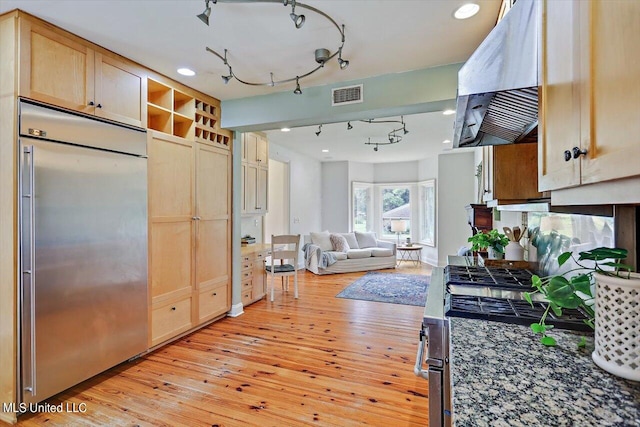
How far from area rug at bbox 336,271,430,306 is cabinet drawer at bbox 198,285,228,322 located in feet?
5.89

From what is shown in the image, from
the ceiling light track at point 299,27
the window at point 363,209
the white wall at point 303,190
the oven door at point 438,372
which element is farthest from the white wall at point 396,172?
the oven door at point 438,372

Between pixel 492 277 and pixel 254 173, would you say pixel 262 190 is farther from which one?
pixel 492 277

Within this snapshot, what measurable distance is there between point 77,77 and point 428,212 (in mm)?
7100

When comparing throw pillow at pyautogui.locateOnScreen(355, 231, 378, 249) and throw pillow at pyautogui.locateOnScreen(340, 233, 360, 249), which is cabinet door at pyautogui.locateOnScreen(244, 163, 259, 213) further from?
throw pillow at pyautogui.locateOnScreen(355, 231, 378, 249)

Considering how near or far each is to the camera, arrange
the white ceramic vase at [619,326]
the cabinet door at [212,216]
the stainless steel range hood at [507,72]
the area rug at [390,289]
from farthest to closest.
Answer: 1. the area rug at [390,289]
2. the cabinet door at [212,216]
3. the stainless steel range hood at [507,72]
4. the white ceramic vase at [619,326]

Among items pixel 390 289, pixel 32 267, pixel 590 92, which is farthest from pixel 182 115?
pixel 390 289

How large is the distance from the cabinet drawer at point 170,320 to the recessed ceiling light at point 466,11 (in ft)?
10.5

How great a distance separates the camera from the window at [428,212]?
292 inches

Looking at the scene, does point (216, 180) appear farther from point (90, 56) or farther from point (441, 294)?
point (441, 294)

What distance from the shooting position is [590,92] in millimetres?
661

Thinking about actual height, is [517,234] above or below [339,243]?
above

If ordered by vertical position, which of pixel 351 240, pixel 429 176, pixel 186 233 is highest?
pixel 429 176

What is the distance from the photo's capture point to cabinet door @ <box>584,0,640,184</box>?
20.6 inches

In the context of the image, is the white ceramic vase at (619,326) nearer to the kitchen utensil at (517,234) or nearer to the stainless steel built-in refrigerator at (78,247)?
the kitchen utensil at (517,234)
